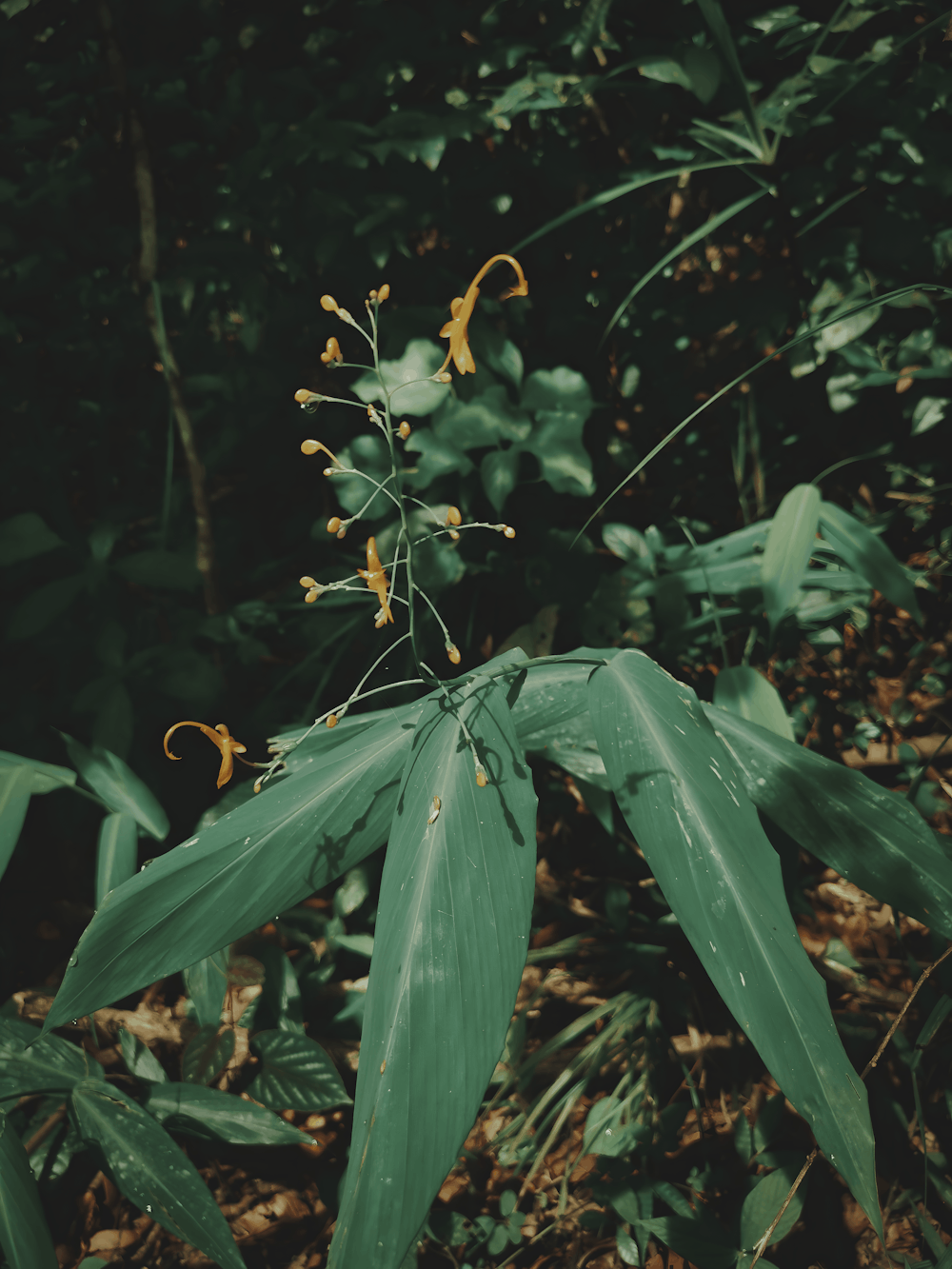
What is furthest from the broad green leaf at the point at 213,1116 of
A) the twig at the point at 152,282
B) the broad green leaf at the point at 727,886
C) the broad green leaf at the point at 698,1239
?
the twig at the point at 152,282

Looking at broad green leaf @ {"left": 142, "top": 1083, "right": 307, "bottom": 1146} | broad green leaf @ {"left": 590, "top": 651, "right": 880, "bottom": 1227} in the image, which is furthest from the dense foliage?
broad green leaf @ {"left": 590, "top": 651, "right": 880, "bottom": 1227}

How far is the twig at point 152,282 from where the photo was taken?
0.98m

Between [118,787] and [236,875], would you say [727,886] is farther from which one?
[118,787]

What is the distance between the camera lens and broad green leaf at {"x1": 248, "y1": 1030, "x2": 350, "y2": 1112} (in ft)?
2.64

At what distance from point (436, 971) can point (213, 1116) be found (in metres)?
0.53

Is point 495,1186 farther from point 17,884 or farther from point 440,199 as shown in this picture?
point 440,199

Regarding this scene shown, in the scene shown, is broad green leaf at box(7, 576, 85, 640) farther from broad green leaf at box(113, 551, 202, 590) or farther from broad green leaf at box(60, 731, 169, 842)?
broad green leaf at box(60, 731, 169, 842)

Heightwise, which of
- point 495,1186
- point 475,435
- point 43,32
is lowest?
point 495,1186

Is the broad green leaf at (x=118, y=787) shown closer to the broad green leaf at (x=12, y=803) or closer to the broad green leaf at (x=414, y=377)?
the broad green leaf at (x=12, y=803)

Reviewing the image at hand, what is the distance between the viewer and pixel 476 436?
98 centimetres

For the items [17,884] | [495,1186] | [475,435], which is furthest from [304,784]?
[17,884]

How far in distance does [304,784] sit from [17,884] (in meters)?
0.87

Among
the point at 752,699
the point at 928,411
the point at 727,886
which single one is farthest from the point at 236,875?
the point at 928,411

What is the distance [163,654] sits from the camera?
3.45 feet
